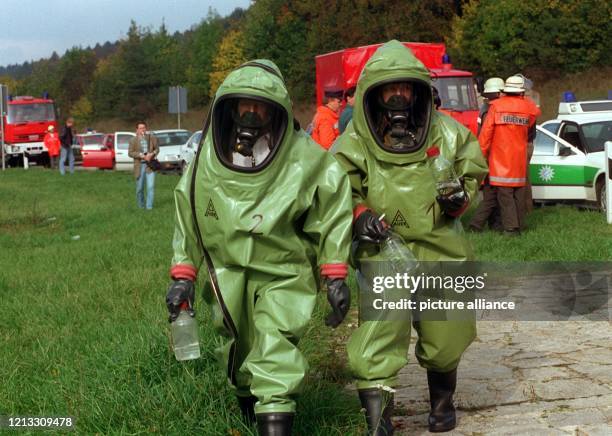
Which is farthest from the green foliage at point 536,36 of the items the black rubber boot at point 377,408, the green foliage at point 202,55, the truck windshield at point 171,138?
the green foliage at point 202,55

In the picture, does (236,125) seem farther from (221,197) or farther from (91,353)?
(91,353)

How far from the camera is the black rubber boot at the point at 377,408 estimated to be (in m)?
4.43

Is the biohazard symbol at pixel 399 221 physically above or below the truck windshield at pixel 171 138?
above

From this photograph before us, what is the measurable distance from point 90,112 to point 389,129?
9985 cm

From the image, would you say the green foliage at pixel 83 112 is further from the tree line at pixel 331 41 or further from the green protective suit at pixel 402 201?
the green protective suit at pixel 402 201

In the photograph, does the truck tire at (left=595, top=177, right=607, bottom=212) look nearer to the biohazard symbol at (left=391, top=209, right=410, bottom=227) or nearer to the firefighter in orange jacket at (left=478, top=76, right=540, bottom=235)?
the firefighter in orange jacket at (left=478, top=76, right=540, bottom=235)

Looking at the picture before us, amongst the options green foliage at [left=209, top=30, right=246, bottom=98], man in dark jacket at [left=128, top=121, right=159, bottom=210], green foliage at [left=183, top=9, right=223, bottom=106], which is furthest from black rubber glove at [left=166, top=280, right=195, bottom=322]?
green foliage at [left=183, top=9, right=223, bottom=106]

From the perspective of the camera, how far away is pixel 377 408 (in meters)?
4.45

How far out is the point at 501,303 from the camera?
27.0 feet

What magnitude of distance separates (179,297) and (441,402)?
5.07 ft

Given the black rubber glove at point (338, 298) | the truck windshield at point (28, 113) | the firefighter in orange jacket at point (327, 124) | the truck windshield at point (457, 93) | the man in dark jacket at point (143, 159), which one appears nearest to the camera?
the black rubber glove at point (338, 298)

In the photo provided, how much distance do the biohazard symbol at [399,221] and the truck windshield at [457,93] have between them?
16.0 metres

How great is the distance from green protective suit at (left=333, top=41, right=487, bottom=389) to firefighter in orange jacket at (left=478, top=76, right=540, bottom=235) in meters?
7.20

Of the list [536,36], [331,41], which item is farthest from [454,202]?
[331,41]
